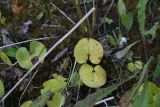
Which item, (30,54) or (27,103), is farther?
(30,54)

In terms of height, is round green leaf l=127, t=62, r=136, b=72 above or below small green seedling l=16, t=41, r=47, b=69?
below

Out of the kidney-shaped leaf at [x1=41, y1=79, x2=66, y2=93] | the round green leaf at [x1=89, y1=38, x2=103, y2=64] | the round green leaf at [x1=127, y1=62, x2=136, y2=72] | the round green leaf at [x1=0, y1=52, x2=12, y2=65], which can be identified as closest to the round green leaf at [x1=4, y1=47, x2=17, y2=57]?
the round green leaf at [x1=0, y1=52, x2=12, y2=65]

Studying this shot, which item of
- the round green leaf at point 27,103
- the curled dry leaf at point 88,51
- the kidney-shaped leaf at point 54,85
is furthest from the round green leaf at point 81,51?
the round green leaf at point 27,103

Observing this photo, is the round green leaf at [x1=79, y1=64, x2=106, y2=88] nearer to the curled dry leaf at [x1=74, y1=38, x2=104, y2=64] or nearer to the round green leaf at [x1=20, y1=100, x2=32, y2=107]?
the curled dry leaf at [x1=74, y1=38, x2=104, y2=64]

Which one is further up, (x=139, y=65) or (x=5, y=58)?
(x=5, y=58)

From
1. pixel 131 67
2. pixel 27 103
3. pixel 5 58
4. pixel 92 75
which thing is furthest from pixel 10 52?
pixel 131 67

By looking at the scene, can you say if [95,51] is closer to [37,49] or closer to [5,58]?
[37,49]
